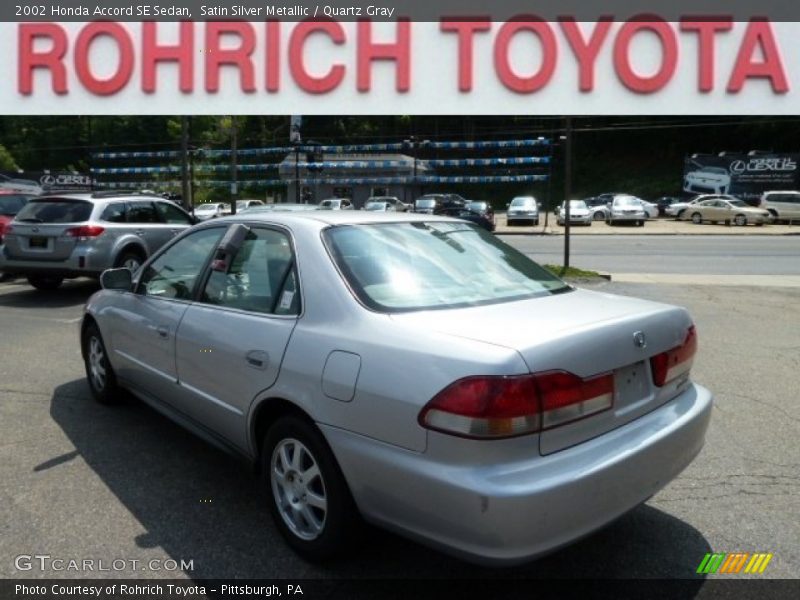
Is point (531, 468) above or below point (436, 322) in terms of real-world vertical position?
below

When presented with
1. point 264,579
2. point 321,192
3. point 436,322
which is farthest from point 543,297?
point 321,192

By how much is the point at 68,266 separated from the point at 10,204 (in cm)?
543

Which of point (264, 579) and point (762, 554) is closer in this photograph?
point (264, 579)

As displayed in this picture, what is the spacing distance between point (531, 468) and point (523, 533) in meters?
0.22

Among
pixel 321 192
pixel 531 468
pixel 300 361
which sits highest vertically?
pixel 321 192

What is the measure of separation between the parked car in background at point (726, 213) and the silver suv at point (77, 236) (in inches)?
1344

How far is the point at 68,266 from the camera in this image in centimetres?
953

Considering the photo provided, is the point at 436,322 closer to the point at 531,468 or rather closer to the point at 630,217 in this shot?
the point at 531,468

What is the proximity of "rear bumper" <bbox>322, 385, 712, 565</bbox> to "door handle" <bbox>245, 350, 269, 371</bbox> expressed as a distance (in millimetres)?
520

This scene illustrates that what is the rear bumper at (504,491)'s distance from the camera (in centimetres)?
221

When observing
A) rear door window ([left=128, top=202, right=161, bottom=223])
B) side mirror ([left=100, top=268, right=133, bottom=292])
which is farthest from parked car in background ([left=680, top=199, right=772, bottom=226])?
side mirror ([left=100, top=268, right=133, bottom=292])

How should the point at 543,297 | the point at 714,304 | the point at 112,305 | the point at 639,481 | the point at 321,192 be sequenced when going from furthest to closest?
the point at 321,192
the point at 714,304
the point at 112,305
the point at 543,297
the point at 639,481

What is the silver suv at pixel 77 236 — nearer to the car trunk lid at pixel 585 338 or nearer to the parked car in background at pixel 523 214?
the car trunk lid at pixel 585 338

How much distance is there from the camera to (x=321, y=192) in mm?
56281
